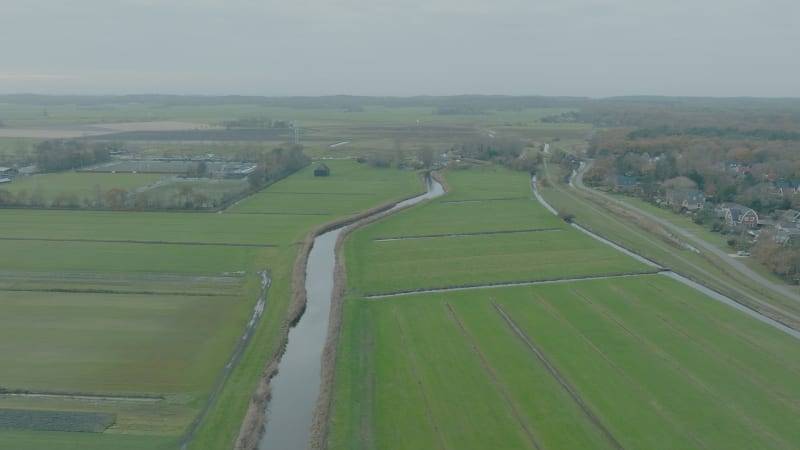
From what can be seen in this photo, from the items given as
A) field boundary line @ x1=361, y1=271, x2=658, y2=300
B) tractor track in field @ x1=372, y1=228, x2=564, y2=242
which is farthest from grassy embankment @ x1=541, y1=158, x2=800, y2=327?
tractor track in field @ x1=372, y1=228, x2=564, y2=242

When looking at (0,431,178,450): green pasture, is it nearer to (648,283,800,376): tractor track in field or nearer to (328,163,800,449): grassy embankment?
(328,163,800,449): grassy embankment

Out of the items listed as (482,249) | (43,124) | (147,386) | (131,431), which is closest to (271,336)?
(147,386)

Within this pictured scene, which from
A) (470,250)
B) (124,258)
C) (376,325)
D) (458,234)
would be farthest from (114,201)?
(376,325)

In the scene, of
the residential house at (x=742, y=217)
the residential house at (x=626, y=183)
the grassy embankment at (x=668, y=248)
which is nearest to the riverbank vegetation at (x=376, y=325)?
the grassy embankment at (x=668, y=248)

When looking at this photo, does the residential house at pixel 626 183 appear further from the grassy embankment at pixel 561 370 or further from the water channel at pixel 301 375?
the water channel at pixel 301 375

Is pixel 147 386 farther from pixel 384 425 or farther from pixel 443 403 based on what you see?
pixel 443 403

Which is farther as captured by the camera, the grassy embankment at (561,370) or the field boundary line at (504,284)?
the field boundary line at (504,284)

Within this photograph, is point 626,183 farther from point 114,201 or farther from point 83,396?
point 83,396

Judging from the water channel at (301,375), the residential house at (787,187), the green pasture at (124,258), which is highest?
the residential house at (787,187)
